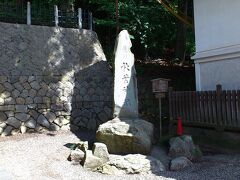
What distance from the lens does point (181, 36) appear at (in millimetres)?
17875

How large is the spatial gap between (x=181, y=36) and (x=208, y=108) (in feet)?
26.9

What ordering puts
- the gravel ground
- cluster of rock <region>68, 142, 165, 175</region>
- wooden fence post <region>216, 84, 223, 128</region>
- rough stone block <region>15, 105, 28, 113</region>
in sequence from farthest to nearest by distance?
rough stone block <region>15, 105, 28, 113</region>, wooden fence post <region>216, 84, 223, 128</region>, cluster of rock <region>68, 142, 165, 175</region>, the gravel ground

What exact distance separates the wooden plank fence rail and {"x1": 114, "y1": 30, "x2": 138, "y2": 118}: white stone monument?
1.78 meters

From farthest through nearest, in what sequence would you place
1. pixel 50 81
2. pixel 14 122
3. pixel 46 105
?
pixel 50 81
pixel 46 105
pixel 14 122

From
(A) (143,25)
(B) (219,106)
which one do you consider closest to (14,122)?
(B) (219,106)

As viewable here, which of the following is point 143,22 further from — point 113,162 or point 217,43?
point 113,162

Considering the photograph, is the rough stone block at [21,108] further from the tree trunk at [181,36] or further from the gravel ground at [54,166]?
the tree trunk at [181,36]

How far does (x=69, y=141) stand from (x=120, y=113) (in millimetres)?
1832

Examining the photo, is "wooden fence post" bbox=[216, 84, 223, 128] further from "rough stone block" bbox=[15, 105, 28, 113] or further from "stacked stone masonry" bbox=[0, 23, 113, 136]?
"rough stone block" bbox=[15, 105, 28, 113]

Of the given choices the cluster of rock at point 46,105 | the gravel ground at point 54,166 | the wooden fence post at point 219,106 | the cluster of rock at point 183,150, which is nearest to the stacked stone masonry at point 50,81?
the cluster of rock at point 46,105

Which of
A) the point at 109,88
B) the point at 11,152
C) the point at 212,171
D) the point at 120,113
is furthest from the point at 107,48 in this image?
the point at 212,171

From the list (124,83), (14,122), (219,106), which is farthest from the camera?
(14,122)

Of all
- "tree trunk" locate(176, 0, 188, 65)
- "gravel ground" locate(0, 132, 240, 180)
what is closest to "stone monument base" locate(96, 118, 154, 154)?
"gravel ground" locate(0, 132, 240, 180)

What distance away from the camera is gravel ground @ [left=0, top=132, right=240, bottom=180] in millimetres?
7457
